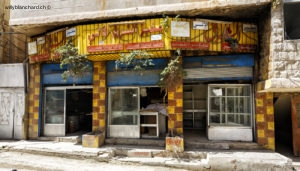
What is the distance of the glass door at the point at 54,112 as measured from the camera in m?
8.80

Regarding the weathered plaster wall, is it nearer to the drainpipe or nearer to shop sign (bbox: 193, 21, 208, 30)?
shop sign (bbox: 193, 21, 208, 30)

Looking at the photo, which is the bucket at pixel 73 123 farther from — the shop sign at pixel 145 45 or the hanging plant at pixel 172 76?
the hanging plant at pixel 172 76

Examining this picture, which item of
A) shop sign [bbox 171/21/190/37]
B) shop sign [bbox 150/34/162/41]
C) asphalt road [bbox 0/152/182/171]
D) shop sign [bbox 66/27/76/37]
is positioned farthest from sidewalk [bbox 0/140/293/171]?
shop sign [bbox 66/27/76/37]

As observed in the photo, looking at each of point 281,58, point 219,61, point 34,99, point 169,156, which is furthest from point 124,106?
point 281,58

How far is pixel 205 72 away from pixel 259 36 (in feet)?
7.60

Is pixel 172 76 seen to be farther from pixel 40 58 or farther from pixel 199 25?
pixel 40 58

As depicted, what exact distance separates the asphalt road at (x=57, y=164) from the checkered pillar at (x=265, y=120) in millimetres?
3565

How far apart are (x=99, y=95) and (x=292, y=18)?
7955 millimetres

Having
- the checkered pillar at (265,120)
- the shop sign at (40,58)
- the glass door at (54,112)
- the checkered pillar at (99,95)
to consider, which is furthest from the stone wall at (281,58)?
the shop sign at (40,58)

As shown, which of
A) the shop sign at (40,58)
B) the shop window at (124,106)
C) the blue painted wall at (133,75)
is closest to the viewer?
the blue painted wall at (133,75)

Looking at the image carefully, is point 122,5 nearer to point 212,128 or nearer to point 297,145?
point 212,128

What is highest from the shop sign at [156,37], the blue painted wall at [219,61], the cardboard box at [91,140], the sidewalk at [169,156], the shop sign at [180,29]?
the shop sign at [180,29]

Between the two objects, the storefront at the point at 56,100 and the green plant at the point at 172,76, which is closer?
the green plant at the point at 172,76

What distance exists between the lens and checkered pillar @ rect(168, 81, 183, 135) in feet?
24.0
